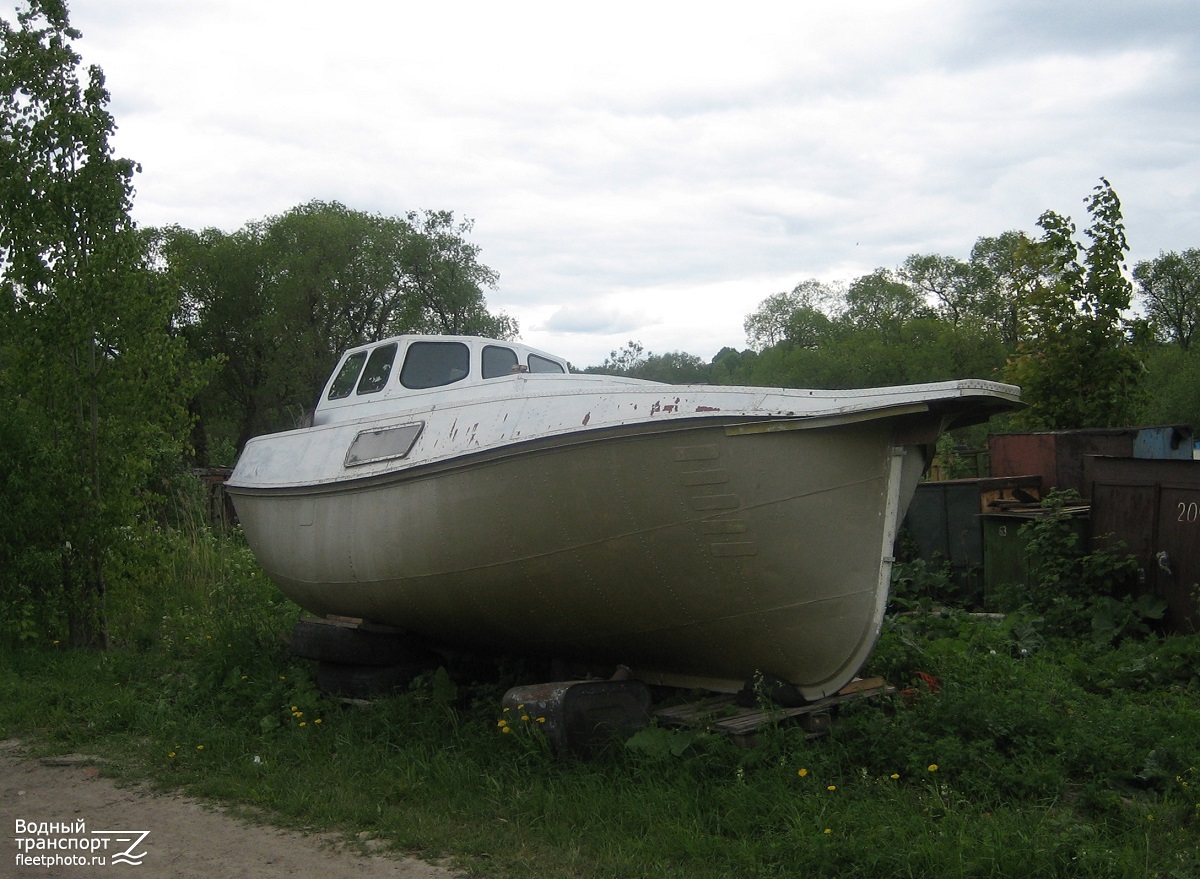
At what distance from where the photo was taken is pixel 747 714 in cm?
518

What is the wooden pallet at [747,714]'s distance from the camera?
16.3 ft

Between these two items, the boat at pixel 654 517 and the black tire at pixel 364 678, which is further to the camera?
the black tire at pixel 364 678

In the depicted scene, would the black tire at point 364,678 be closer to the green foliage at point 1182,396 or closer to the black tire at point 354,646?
the black tire at point 354,646

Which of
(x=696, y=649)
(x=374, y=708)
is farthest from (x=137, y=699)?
(x=696, y=649)

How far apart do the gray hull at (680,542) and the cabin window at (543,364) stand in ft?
6.55

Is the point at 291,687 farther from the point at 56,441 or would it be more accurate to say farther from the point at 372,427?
the point at 56,441

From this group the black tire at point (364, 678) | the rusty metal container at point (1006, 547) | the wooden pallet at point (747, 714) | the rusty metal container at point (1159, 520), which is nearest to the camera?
the wooden pallet at point (747, 714)

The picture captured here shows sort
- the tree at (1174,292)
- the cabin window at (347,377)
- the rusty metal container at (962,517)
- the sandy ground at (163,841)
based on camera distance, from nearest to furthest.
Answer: the sandy ground at (163,841), the cabin window at (347,377), the rusty metal container at (962,517), the tree at (1174,292)

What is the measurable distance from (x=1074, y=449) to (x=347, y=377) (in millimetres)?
Result: 7042

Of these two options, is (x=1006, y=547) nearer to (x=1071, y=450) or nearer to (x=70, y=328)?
(x=1071, y=450)

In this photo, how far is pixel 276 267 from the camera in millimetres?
35438

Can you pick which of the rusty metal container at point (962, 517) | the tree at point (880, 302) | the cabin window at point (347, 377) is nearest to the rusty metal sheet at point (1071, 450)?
the rusty metal container at point (962, 517)

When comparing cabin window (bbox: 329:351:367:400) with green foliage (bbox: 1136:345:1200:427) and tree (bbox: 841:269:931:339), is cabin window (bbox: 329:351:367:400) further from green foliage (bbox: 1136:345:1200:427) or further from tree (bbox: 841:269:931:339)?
tree (bbox: 841:269:931:339)

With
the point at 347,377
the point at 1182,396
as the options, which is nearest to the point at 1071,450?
the point at 347,377
